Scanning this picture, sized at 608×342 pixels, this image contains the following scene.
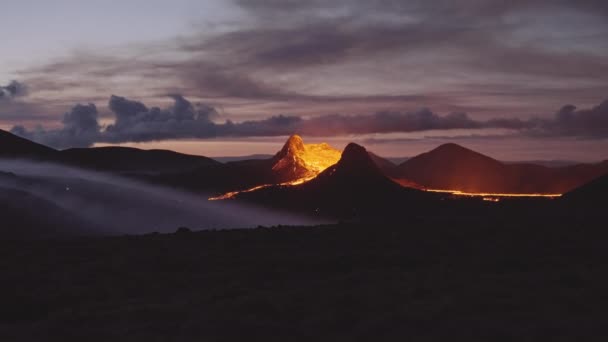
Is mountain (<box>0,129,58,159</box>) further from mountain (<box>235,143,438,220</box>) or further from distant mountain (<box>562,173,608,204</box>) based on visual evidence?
distant mountain (<box>562,173,608,204</box>)

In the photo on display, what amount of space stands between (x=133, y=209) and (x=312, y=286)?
44203 millimetres

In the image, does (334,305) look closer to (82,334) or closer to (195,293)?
(195,293)

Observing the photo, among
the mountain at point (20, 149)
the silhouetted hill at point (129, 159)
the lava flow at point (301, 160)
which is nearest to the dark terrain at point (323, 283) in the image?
the lava flow at point (301, 160)

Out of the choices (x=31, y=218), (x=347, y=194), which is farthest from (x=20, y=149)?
(x=347, y=194)

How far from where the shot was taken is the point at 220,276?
20781 millimetres

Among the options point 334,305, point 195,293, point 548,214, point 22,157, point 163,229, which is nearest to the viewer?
point 334,305

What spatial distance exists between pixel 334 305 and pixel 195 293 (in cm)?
450

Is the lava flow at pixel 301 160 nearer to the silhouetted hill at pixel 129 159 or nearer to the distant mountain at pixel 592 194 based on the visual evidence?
the distant mountain at pixel 592 194

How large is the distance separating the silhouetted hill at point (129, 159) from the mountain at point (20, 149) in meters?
3.70

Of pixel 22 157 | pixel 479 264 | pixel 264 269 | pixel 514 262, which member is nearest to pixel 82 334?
pixel 264 269

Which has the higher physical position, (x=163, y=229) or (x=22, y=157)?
(x=22, y=157)

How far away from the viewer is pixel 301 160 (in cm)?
7462

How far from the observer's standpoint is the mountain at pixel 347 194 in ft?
195

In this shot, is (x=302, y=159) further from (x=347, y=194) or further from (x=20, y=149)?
(x=20, y=149)
